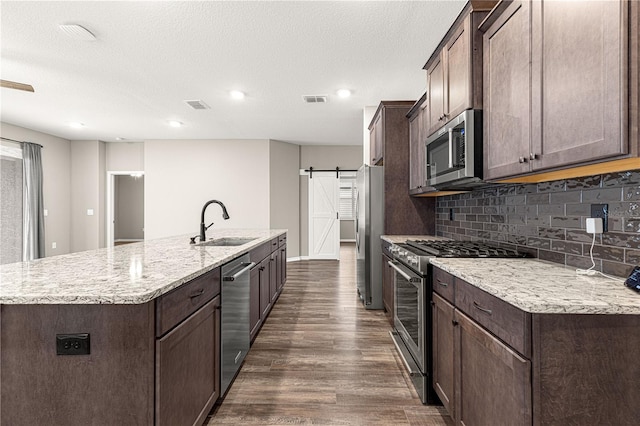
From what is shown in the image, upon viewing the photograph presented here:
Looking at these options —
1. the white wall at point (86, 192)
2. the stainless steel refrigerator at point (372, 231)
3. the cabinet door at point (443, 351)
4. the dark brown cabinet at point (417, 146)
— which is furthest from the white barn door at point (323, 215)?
the cabinet door at point (443, 351)

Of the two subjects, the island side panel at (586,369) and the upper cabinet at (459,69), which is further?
the upper cabinet at (459,69)

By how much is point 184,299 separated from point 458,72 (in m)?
2.07

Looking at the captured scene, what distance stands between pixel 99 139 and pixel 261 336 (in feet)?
21.9

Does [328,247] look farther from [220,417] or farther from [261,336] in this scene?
[220,417]

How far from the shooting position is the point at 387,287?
141 inches

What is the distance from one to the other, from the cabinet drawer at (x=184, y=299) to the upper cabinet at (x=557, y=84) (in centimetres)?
163

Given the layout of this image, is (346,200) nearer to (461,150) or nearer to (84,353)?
(461,150)

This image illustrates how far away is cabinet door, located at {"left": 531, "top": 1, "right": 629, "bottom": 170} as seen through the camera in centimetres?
110

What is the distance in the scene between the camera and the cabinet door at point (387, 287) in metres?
3.34

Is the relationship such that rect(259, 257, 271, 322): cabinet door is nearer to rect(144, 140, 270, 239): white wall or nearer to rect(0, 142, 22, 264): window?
rect(144, 140, 270, 239): white wall

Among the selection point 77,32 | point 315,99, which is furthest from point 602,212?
point 77,32

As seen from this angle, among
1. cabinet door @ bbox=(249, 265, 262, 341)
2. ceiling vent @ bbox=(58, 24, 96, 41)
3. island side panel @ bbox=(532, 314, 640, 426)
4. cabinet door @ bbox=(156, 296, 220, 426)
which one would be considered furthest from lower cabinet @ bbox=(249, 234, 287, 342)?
ceiling vent @ bbox=(58, 24, 96, 41)

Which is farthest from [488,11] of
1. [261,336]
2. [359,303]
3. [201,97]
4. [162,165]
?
[162,165]

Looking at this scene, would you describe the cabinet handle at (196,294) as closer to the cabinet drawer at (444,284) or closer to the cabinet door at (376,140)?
the cabinet drawer at (444,284)
